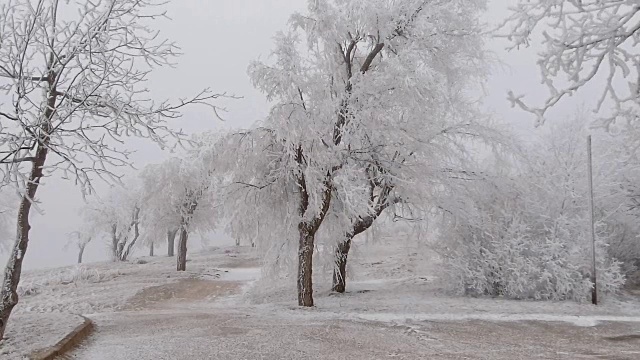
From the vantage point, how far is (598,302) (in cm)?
1546

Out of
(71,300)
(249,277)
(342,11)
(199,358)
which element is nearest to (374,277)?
(249,277)

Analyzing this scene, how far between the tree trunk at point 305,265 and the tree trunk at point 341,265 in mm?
2767

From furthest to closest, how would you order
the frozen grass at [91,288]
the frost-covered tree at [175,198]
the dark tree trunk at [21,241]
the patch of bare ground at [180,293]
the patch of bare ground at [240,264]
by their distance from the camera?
1. the patch of bare ground at [240,264]
2. the frost-covered tree at [175,198]
3. the patch of bare ground at [180,293]
4. the frozen grass at [91,288]
5. the dark tree trunk at [21,241]

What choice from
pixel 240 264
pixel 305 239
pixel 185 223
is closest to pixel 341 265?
pixel 305 239

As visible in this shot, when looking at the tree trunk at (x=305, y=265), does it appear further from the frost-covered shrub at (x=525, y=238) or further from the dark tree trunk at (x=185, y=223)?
the dark tree trunk at (x=185, y=223)

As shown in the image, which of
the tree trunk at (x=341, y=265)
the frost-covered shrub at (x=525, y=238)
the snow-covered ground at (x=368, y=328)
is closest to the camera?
the snow-covered ground at (x=368, y=328)

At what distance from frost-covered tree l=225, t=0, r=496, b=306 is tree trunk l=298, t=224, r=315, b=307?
0.09ft

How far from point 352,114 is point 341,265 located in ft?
23.6

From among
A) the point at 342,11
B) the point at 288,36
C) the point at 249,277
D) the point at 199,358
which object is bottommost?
the point at 249,277

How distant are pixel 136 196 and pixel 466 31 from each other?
33.6 metres

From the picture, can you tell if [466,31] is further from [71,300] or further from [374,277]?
[71,300]

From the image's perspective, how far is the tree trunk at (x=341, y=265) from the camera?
55.8ft

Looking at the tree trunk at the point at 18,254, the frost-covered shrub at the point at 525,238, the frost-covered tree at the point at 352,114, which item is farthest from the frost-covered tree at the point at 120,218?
the tree trunk at the point at 18,254

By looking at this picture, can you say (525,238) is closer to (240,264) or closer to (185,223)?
(185,223)
